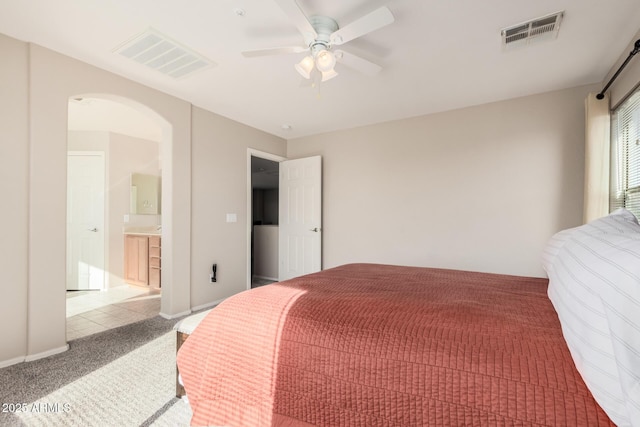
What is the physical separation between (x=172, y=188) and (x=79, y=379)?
187 centimetres

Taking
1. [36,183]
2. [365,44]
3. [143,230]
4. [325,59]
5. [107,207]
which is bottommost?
[143,230]

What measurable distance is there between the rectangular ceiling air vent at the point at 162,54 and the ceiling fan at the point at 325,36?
69cm

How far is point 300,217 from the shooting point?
14.9 feet

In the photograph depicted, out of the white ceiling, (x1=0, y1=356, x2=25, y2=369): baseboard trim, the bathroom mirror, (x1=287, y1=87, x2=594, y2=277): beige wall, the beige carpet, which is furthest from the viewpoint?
the bathroom mirror

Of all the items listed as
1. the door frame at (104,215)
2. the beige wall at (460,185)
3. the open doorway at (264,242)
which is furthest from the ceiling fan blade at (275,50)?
the door frame at (104,215)

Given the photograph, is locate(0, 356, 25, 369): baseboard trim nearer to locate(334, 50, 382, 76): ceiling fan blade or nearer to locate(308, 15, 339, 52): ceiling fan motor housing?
locate(308, 15, 339, 52): ceiling fan motor housing

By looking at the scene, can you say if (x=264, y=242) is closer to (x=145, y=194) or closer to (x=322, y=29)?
(x=145, y=194)

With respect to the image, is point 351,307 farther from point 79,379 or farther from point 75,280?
point 75,280

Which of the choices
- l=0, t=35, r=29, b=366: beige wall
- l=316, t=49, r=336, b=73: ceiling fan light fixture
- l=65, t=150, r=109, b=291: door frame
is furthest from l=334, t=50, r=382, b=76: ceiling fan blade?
l=65, t=150, r=109, b=291: door frame

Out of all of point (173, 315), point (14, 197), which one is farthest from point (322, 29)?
point (173, 315)

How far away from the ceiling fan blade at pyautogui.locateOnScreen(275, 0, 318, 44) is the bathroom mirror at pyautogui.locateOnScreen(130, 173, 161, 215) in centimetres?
422

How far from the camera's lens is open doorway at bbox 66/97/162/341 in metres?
4.04

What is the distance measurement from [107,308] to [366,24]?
4.08 m

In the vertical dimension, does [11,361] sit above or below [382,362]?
below
